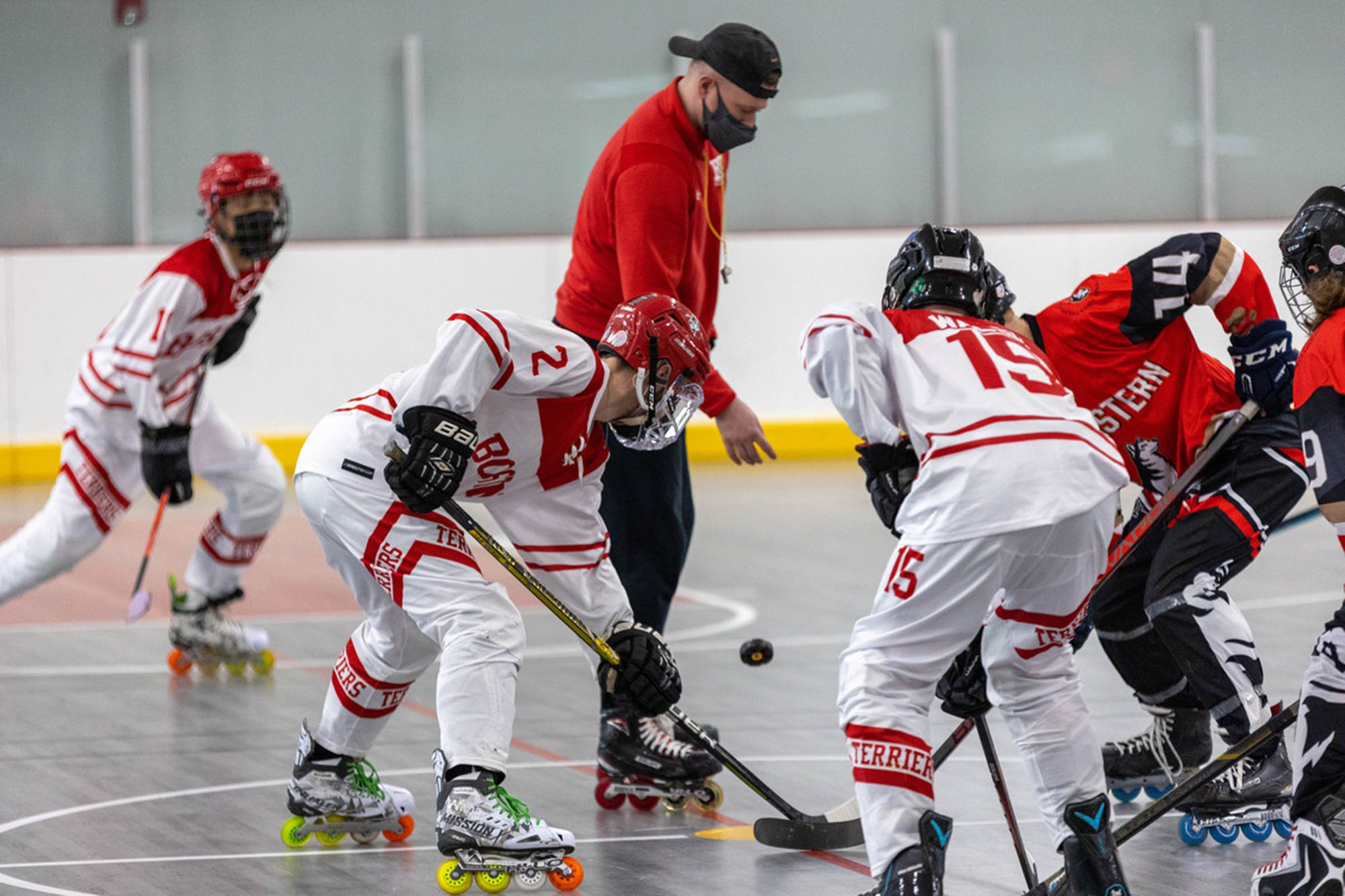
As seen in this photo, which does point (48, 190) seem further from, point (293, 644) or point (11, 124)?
point (293, 644)

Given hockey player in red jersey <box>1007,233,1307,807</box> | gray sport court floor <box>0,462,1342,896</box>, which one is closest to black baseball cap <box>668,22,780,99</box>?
hockey player in red jersey <box>1007,233,1307,807</box>

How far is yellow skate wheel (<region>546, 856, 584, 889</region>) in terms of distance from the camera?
3.49m

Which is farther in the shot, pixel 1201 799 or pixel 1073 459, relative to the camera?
pixel 1201 799

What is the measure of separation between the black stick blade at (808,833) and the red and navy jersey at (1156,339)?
3.45ft

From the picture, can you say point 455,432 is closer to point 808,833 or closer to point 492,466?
point 492,466

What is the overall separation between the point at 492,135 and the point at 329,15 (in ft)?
4.18

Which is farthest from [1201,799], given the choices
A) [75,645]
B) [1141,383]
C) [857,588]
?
[75,645]

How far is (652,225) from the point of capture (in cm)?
422

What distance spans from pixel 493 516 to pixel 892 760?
1100 mm

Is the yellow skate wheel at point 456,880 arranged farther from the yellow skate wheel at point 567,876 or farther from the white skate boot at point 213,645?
the white skate boot at point 213,645

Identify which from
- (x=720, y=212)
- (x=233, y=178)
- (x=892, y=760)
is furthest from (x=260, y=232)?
(x=892, y=760)

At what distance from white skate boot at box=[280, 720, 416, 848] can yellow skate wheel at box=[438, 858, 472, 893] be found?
0.42m

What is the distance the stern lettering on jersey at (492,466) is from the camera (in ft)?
11.8

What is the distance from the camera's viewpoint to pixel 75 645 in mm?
6195
